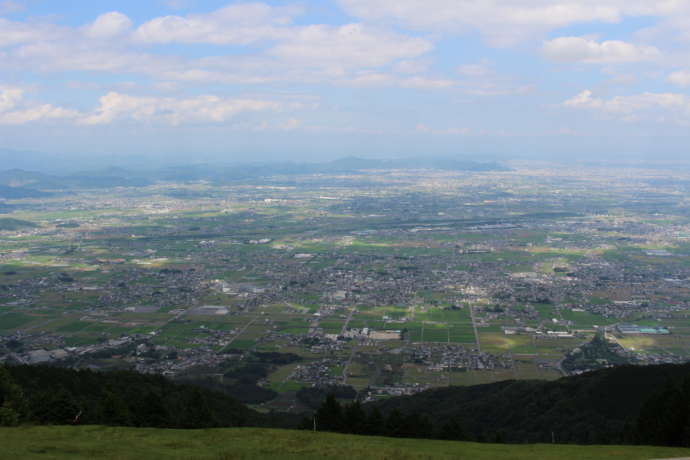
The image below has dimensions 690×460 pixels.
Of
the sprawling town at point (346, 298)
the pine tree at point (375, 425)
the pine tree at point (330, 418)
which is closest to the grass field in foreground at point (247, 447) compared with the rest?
the pine tree at point (375, 425)

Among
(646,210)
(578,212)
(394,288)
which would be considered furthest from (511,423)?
(646,210)

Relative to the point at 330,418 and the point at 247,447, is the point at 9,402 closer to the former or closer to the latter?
the point at 247,447

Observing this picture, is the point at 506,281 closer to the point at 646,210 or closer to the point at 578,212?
the point at 578,212

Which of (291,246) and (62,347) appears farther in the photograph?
(291,246)

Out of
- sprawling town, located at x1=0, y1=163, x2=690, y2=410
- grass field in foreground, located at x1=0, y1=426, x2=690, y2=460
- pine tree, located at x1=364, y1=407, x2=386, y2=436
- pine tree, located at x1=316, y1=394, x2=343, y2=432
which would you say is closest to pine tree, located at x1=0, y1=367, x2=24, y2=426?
grass field in foreground, located at x1=0, y1=426, x2=690, y2=460

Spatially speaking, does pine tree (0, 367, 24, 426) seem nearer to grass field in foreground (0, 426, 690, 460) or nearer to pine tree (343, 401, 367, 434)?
grass field in foreground (0, 426, 690, 460)

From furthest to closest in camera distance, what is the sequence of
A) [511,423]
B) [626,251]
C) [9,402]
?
Result: [626,251] → [511,423] → [9,402]

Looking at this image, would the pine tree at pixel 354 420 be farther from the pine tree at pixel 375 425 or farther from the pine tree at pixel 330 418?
the pine tree at pixel 330 418
